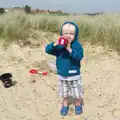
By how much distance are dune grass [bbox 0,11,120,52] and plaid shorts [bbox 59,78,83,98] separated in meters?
2.89

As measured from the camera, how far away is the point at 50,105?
16.3 ft

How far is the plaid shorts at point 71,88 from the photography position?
4414 mm

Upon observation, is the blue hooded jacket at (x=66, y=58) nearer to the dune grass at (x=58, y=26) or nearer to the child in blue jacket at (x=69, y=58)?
the child in blue jacket at (x=69, y=58)

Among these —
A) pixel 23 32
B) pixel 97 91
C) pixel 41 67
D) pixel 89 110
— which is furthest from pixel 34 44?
pixel 89 110

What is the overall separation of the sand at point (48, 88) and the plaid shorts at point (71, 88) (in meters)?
0.34


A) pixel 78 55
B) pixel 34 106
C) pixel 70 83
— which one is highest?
pixel 78 55

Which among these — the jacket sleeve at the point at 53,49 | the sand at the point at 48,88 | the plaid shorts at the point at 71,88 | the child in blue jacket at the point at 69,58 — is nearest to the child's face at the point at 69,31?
the child in blue jacket at the point at 69,58

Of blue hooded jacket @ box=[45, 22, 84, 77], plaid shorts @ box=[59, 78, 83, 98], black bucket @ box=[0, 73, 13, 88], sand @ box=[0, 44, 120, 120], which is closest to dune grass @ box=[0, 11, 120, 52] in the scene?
sand @ box=[0, 44, 120, 120]

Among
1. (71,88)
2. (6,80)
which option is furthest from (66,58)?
(6,80)

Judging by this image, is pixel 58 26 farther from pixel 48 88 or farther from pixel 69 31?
pixel 69 31

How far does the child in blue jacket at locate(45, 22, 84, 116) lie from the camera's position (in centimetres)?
414

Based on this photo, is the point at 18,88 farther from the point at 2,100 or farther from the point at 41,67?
the point at 41,67

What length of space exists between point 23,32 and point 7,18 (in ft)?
2.39

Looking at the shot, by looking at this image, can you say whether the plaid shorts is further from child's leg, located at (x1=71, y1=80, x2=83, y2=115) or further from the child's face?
the child's face
